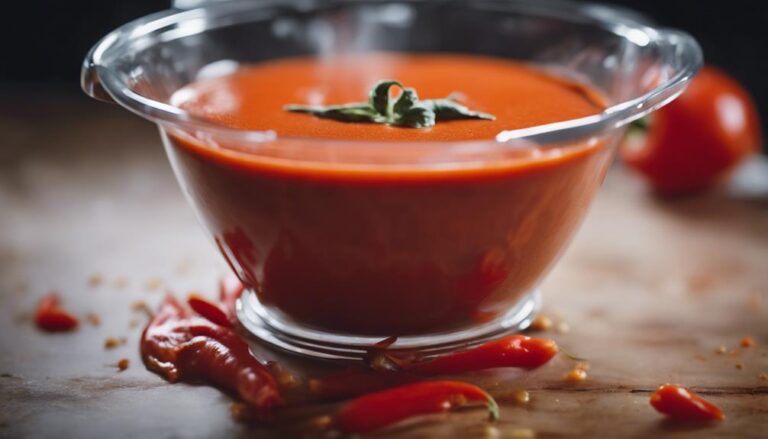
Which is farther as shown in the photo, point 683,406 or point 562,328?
point 562,328

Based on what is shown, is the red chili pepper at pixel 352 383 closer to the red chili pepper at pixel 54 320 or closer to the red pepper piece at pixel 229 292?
the red pepper piece at pixel 229 292

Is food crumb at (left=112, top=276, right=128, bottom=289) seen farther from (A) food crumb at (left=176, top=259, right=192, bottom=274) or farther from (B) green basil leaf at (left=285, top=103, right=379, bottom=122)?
(B) green basil leaf at (left=285, top=103, right=379, bottom=122)

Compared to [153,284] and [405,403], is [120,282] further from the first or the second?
[405,403]

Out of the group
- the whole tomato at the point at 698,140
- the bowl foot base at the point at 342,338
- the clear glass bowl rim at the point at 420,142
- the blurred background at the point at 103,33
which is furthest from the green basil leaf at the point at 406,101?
the blurred background at the point at 103,33

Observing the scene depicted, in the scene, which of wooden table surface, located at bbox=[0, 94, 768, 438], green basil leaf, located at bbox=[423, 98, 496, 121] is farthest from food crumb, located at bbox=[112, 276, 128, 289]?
green basil leaf, located at bbox=[423, 98, 496, 121]

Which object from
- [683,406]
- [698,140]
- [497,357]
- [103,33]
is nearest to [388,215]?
[497,357]
